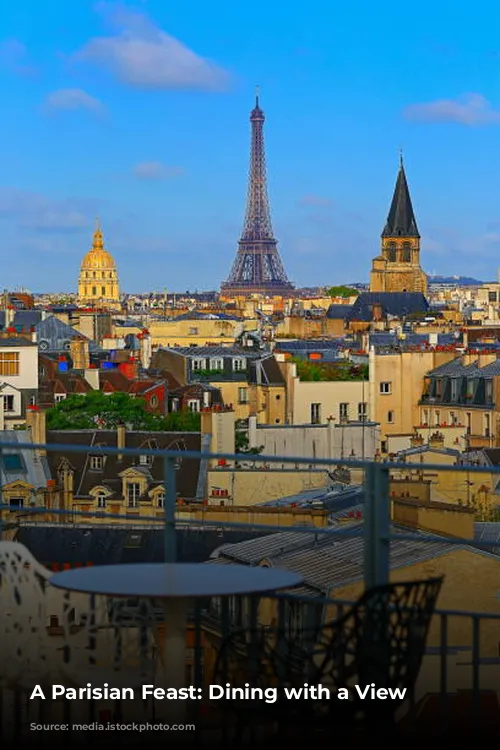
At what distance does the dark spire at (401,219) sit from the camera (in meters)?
186

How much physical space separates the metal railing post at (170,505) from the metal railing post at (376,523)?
77cm

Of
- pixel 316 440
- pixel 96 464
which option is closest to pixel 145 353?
pixel 316 440

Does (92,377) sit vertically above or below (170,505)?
above

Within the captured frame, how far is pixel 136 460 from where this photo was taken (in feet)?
126

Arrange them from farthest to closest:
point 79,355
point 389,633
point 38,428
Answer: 1. point 79,355
2. point 38,428
3. point 389,633

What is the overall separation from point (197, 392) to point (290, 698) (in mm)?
52381

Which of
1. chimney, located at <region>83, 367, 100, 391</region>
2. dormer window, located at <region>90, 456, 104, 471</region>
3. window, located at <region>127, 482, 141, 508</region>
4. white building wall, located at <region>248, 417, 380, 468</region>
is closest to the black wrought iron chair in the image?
window, located at <region>127, 482, 141, 508</region>

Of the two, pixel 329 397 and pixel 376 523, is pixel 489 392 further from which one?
pixel 376 523

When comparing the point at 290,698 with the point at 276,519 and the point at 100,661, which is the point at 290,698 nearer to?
the point at 100,661

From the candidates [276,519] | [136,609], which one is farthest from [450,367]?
[136,609]

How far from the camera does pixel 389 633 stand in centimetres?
639

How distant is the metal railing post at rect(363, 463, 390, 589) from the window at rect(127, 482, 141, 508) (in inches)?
1096

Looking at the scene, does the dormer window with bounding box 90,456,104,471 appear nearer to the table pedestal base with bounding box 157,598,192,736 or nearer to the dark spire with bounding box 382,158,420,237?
the table pedestal base with bounding box 157,598,192,736

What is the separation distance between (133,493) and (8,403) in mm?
19131
